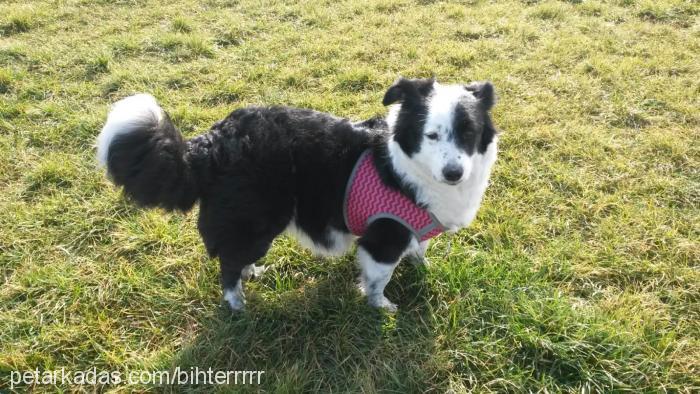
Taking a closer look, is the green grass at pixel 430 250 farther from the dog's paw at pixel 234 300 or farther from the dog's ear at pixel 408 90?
the dog's ear at pixel 408 90

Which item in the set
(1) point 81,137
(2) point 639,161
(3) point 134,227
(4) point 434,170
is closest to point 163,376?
(3) point 134,227

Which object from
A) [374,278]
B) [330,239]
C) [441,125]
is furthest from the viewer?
[330,239]

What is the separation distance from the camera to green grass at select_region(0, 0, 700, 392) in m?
2.43

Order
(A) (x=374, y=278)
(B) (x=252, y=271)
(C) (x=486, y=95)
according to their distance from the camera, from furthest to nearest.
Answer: (B) (x=252, y=271) < (A) (x=374, y=278) < (C) (x=486, y=95)

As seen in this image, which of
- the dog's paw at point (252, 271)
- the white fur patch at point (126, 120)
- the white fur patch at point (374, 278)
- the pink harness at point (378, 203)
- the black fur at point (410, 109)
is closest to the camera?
the white fur patch at point (126, 120)

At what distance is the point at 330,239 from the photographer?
276 cm

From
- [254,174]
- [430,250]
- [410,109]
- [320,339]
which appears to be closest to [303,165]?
[254,174]

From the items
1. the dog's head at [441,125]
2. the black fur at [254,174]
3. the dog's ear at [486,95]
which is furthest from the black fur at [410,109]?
the dog's ear at [486,95]

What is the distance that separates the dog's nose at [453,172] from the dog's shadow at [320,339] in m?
0.92

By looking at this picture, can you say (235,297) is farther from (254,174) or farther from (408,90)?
(408,90)

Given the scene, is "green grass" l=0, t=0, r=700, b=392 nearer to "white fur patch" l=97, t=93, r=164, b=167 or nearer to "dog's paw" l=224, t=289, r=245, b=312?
"dog's paw" l=224, t=289, r=245, b=312

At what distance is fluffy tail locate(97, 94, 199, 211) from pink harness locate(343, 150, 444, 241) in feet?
3.05

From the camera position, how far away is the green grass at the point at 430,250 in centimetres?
243

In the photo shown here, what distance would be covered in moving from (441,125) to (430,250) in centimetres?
112
